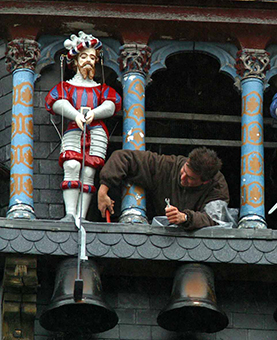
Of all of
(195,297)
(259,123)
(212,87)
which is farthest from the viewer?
(212,87)

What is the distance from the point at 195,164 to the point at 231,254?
126cm

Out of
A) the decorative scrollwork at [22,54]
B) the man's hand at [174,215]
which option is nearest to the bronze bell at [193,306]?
the man's hand at [174,215]

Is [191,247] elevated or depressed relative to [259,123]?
depressed

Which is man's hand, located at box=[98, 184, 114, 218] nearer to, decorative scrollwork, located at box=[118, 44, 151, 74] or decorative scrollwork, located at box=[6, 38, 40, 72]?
decorative scrollwork, located at box=[118, 44, 151, 74]

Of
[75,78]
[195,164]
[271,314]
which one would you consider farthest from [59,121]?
[271,314]

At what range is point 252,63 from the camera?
955 inches

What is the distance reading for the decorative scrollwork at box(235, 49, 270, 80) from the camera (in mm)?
24188

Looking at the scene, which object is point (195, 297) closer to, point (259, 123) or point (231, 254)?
point (231, 254)

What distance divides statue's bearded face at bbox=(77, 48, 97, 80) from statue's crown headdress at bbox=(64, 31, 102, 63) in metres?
0.07

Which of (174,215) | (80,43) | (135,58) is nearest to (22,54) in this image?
(80,43)

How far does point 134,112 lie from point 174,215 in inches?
85.6

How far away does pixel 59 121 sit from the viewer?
79.4 feet

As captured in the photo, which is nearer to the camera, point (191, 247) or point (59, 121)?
point (191, 247)

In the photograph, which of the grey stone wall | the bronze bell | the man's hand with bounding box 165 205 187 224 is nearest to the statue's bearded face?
the man's hand with bounding box 165 205 187 224
